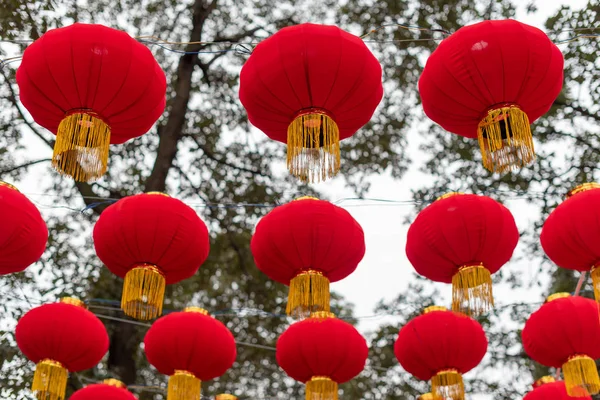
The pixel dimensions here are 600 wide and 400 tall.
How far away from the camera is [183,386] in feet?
15.6

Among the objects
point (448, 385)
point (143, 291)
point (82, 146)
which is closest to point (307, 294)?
point (143, 291)

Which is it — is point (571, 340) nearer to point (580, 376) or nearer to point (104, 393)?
point (580, 376)

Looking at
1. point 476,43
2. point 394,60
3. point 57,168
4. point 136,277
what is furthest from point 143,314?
point 394,60

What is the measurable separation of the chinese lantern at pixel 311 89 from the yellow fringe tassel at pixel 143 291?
1.00 m

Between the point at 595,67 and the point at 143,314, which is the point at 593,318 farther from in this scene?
the point at 595,67

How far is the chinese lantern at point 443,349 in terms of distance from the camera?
4.91m

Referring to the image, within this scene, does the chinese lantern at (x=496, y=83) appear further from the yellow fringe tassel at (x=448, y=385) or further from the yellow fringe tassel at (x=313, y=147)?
the yellow fringe tassel at (x=448, y=385)

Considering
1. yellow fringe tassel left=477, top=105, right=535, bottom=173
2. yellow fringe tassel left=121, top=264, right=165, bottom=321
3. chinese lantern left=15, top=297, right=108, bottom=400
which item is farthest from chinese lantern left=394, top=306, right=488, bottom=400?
chinese lantern left=15, top=297, right=108, bottom=400

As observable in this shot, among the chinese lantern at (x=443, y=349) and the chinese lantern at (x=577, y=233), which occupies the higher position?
the chinese lantern at (x=577, y=233)

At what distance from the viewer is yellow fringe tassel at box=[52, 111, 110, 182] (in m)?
3.82

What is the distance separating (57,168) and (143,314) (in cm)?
92

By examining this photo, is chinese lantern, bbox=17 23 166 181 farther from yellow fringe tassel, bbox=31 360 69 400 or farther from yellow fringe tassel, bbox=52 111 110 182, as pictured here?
yellow fringe tassel, bbox=31 360 69 400

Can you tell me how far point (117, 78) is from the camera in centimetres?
372

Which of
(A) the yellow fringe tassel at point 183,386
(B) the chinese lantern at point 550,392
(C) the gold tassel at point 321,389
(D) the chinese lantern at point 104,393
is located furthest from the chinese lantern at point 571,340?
(D) the chinese lantern at point 104,393
